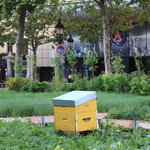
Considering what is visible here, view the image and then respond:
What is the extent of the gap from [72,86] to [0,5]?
6.34 meters

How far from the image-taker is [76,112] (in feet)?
19.4

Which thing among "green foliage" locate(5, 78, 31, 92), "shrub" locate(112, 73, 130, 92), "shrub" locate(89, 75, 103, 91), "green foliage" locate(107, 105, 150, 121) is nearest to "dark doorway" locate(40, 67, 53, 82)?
"green foliage" locate(5, 78, 31, 92)

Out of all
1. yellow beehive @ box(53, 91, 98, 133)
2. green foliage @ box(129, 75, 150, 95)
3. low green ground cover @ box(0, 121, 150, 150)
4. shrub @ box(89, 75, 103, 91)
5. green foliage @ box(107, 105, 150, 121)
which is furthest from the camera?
shrub @ box(89, 75, 103, 91)

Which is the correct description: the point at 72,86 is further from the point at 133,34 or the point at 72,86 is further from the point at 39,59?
the point at 39,59

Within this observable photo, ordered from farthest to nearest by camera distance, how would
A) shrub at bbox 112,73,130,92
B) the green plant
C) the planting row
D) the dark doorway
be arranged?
1. the dark doorway
2. the green plant
3. shrub at bbox 112,73,130,92
4. the planting row

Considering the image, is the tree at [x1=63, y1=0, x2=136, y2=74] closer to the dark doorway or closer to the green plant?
the green plant

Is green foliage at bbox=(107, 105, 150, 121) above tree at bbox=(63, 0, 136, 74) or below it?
below

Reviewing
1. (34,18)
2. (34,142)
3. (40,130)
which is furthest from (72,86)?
(34,18)

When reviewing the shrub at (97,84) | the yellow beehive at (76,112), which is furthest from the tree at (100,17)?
the yellow beehive at (76,112)

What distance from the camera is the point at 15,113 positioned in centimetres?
902

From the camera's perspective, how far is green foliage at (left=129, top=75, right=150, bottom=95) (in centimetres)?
1329

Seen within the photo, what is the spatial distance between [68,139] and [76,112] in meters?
0.61

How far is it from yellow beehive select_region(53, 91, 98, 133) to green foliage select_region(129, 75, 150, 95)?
743 centimetres

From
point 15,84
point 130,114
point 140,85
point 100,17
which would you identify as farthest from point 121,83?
point 100,17
